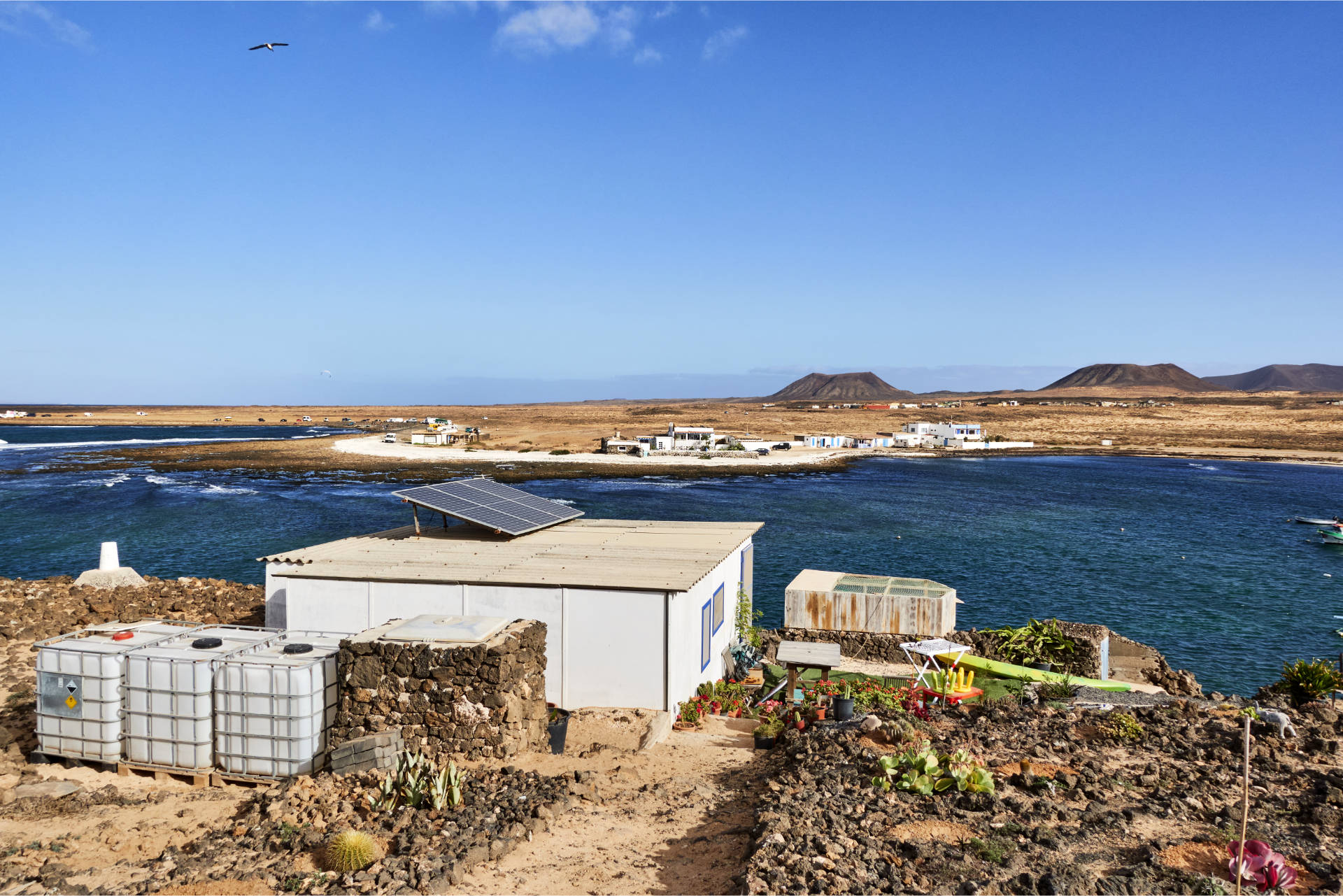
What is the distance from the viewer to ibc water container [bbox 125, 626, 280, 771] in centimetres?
1118

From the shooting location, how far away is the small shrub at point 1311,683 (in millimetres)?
14938

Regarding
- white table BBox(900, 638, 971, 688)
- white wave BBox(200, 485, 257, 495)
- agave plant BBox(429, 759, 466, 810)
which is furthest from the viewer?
white wave BBox(200, 485, 257, 495)

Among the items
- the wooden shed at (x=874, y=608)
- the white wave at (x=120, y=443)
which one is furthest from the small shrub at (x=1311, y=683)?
the white wave at (x=120, y=443)

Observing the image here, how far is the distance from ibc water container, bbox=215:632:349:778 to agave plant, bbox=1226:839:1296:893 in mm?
10523

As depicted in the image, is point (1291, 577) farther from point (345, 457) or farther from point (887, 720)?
point (345, 457)

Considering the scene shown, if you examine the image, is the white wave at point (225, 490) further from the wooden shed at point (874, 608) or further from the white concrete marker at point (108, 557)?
the wooden shed at point (874, 608)

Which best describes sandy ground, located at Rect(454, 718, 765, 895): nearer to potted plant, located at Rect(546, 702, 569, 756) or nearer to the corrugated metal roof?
potted plant, located at Rect(546, 702, 569, 756)

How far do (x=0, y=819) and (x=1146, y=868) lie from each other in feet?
41.5

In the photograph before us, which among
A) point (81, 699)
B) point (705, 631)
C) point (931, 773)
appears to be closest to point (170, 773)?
point (81, 699)

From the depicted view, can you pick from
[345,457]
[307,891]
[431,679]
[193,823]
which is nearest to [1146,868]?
[307,891]

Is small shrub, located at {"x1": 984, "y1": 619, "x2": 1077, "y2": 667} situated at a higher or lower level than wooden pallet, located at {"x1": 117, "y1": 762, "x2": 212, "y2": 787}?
lower

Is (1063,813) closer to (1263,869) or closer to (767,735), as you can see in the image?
(1263,869)

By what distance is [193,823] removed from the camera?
9.92m

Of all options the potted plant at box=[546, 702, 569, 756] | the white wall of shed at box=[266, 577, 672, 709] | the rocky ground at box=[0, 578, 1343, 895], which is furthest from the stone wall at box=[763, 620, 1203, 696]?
the potted plant at box=[546, 702, 569, 756]
